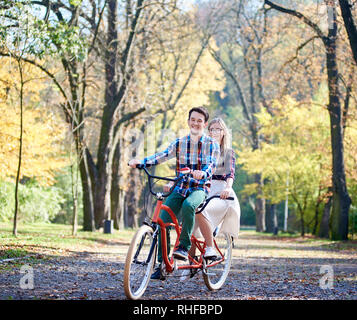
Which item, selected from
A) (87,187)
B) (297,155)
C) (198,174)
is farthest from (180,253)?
(297,155)

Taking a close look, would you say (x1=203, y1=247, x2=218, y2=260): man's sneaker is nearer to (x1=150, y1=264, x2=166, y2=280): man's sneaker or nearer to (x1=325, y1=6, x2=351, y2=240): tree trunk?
(x1=150, y1=264, x2=166, y2=280): man's sneaker

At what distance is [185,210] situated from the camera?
20.6 ft

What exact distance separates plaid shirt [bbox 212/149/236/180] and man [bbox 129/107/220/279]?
33.9 inches

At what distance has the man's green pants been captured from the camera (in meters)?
6.27

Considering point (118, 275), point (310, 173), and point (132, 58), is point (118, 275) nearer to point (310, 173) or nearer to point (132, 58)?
point (132, 58)

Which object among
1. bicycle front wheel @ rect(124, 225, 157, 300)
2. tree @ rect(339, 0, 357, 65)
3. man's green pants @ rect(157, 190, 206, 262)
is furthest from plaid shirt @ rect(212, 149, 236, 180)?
tree @ rect(339, 0, 357, 65)

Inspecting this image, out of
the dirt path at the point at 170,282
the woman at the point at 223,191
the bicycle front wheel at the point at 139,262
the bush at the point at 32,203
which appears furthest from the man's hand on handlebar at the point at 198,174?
the bush at the point at 32,203

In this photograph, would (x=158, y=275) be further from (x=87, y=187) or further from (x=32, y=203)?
(x=32, y=203)

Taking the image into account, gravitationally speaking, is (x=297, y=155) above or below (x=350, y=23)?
below

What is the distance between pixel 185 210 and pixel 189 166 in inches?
21.9

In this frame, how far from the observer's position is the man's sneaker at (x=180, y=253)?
6.25 m

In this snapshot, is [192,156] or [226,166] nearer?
[192,156]

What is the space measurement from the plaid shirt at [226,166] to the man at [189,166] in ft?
2.83

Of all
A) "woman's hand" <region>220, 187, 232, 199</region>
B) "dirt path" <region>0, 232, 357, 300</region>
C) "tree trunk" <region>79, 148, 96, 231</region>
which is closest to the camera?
"dirt path" <region>0, 232, 357, 300</region>
